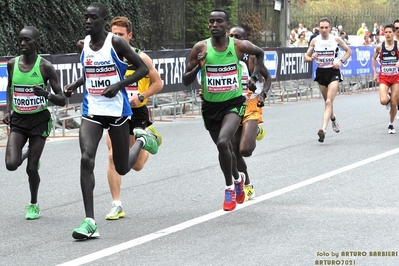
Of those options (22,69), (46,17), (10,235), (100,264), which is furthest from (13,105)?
(46,17)

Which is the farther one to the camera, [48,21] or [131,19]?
[131,19]

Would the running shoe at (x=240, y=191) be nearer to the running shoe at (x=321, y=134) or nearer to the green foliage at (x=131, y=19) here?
the running shoe at (x=321, y=134)

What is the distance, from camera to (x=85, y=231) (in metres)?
7.87

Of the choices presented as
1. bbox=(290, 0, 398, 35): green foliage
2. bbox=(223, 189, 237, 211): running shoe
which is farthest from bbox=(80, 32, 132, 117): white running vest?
bbox=(290, 0, 398, 35): green foliage

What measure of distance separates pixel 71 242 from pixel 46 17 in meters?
14.3

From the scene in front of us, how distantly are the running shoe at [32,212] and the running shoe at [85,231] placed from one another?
124 centimetres

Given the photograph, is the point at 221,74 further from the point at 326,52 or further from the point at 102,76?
the point at 326,52

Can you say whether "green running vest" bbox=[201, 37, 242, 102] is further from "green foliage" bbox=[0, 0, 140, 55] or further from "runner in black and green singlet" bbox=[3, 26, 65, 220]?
"green foliage" bbox=[0, 0, 140, 55]

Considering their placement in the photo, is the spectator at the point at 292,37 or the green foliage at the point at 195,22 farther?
the spectator at the point at 292,37

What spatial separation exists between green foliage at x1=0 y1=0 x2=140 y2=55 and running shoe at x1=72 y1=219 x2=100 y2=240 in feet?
39.7

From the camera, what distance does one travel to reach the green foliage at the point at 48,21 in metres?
20.1

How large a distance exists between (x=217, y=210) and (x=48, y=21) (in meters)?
13.2

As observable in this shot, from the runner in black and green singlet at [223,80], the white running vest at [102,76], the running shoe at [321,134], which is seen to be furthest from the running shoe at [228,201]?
the running shoe at [321,134]

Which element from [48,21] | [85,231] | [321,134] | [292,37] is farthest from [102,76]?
[292,37]
